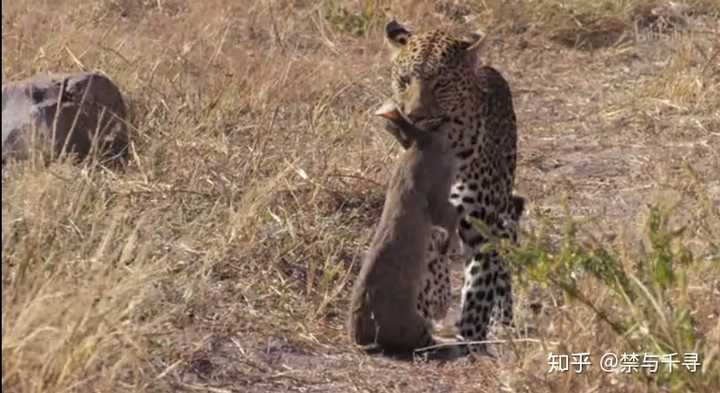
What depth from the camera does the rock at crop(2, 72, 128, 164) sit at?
730 centimetres

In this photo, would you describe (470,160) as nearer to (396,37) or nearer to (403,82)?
(403,82)

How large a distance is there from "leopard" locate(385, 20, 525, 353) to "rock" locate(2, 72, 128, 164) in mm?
1636

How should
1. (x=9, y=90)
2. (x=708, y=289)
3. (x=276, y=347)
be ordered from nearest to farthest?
(x=708, y=289)
(x=276, y=347)
(x=9, y=90)

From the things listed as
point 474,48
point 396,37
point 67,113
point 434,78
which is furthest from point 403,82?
point 67,113

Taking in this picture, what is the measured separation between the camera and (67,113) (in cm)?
760

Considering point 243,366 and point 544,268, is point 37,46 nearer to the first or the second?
point 243,366

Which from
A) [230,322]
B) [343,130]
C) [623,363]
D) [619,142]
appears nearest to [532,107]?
[619,142]

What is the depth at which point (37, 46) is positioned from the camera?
8750 mm

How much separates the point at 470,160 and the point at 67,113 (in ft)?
7.05

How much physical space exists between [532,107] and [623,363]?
533cm

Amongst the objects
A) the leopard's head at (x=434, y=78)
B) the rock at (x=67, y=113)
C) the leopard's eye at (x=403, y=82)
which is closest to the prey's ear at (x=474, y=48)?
the leopard's head at (x=434, y=78)

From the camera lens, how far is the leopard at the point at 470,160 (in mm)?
6348

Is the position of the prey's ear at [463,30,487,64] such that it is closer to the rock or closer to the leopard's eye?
the leopard's eye

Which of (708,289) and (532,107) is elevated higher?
(708,289)
